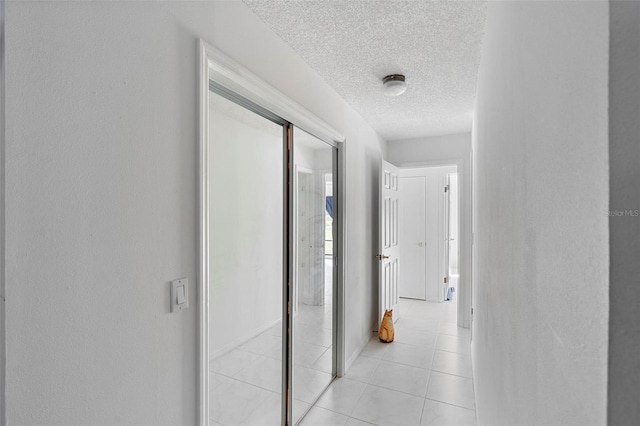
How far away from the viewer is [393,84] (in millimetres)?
2344

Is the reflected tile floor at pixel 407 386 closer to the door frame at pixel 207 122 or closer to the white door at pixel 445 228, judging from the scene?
the door frame at pixel 207 122

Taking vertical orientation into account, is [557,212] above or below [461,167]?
below

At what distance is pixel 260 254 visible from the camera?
1.91m

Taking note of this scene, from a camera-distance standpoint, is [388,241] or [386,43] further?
[388,241]

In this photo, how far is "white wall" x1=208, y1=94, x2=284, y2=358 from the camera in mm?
1548

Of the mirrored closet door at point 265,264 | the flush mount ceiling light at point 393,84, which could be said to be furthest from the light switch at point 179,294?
the flush mount ceiling light at point 393,84

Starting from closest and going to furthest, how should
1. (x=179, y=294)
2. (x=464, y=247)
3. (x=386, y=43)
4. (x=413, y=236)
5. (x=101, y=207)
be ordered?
(x=101, y=207)
(x=179, y=294)
(x=386, y=43)
(x=464, y=247)
(x=413, y=236)

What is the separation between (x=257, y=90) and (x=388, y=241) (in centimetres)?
279

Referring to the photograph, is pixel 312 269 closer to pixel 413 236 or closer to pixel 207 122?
pixel 207 122

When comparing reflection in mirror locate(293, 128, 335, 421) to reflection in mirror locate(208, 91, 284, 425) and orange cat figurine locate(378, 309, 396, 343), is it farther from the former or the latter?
orange cat figurine locate(378, 309, 396, 343)

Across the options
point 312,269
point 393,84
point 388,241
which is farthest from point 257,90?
point 388,241

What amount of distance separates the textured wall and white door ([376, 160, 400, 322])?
3.34m

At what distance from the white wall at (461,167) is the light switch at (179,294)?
3506 millimetres

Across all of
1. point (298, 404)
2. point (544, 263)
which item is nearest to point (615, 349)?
point (544, 263)
